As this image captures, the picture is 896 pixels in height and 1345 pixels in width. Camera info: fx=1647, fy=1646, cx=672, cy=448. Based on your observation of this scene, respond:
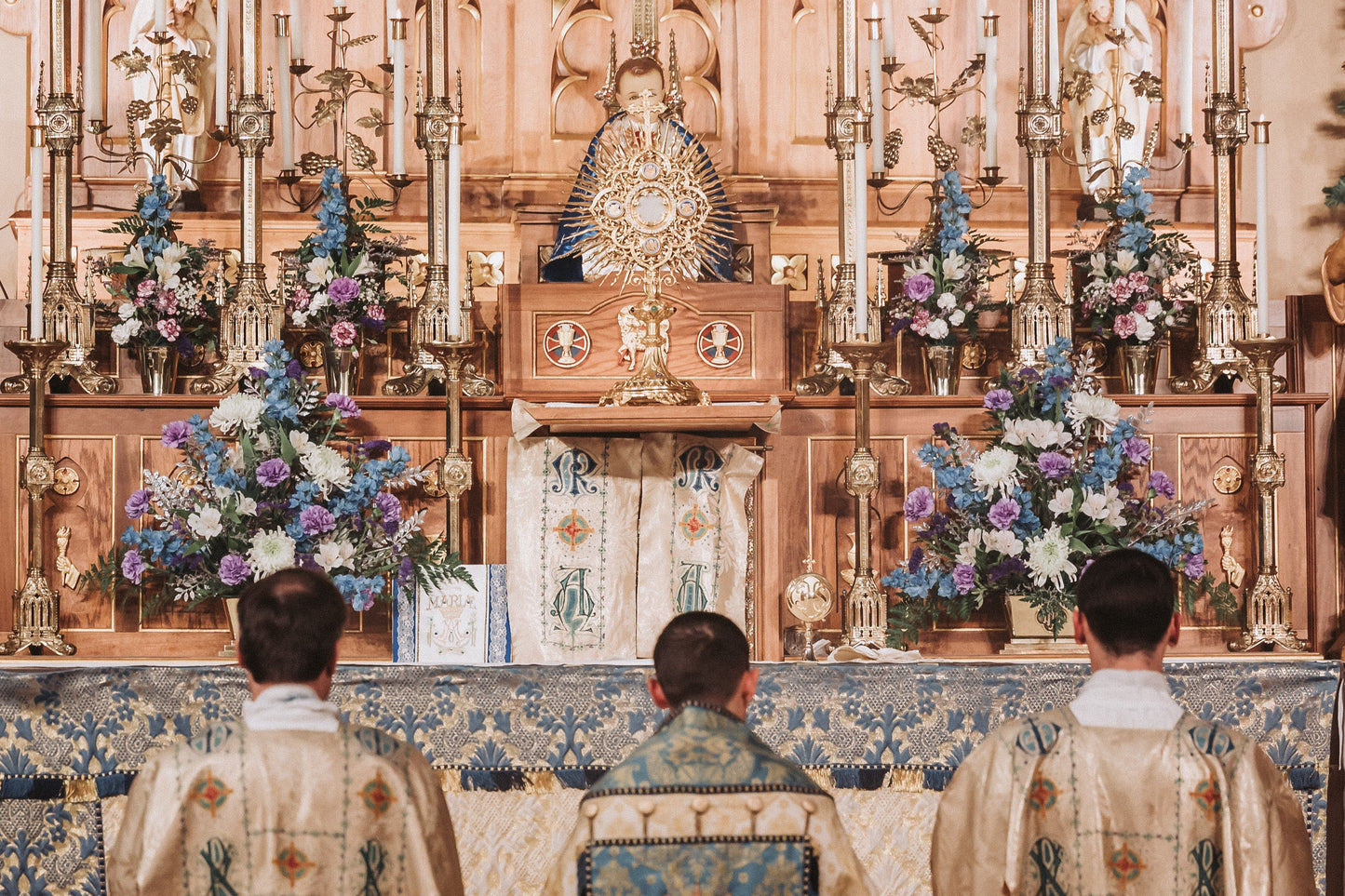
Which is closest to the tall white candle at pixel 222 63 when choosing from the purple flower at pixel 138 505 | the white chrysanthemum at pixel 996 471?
the purple flower at pixel 138 505

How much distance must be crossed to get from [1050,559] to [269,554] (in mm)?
2372

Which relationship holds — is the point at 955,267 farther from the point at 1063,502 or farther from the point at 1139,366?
the point at 1063,502

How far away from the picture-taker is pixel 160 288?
580 centimetres

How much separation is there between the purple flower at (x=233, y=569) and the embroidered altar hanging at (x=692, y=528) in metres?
1.30

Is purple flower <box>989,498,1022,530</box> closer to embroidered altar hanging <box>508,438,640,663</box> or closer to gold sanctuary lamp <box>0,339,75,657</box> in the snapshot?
embroidered altar hanging <box>508,438,640,663</box>

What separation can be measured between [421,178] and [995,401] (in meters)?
3.10

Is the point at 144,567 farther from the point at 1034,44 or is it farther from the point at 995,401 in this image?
the point at 1034,44

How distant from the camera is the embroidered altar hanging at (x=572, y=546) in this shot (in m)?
5.46

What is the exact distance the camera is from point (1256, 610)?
17.8ft

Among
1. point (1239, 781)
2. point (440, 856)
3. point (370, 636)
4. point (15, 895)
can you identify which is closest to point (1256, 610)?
point (1239, 781)

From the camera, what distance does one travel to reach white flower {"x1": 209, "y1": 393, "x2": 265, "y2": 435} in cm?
516

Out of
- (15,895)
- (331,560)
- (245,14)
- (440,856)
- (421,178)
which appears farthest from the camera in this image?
(421,178)

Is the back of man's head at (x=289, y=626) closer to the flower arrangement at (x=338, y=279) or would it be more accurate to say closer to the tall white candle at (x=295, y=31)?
the flower arrangement at (x=338, y=279)

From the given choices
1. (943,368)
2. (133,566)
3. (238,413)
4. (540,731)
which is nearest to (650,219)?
(943,368)
